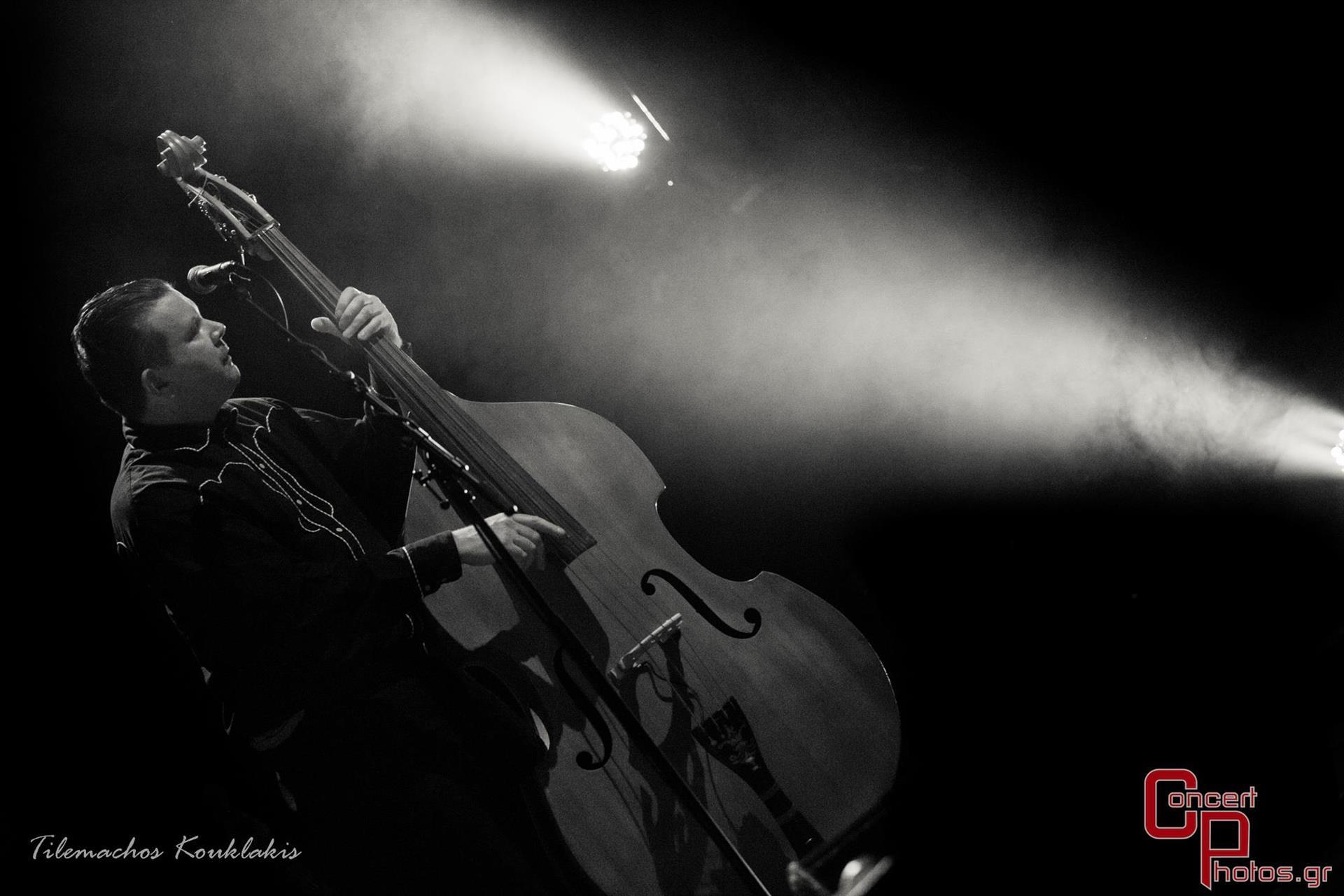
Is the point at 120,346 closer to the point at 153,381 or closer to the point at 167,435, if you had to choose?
the point at 153,381

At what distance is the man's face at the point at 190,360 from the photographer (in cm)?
183

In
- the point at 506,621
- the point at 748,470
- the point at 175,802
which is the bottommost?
the point at 175,802

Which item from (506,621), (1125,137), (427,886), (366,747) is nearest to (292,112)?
(506,621)

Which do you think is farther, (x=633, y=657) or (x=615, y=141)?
(x=615, y=141)

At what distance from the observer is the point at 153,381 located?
1.81 meters

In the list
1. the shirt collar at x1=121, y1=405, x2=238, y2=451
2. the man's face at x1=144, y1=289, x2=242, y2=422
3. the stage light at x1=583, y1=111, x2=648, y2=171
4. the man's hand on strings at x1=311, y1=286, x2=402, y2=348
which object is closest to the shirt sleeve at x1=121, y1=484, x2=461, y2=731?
the shirt collar at x1=121, y1=405, x2=238, y2=451

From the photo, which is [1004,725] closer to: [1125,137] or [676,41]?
[1125,137]

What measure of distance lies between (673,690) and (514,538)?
1.62 ft

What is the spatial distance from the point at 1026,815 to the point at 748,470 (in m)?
1.37

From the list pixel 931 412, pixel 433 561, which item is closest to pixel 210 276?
pixel 433 561

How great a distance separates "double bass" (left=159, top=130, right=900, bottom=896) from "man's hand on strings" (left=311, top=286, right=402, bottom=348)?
0.03 meters

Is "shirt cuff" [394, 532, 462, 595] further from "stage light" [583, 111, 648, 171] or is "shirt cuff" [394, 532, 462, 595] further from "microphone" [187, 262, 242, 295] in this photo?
"stage light" [583, 111, 648, 171]

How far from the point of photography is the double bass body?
1637 millimetres

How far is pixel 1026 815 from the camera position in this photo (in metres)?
2.41
